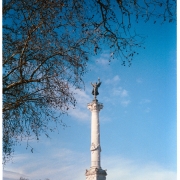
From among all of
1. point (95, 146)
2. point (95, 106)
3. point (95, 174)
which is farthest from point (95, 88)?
point (95, 174)

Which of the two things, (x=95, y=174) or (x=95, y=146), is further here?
(x=95, y=146)

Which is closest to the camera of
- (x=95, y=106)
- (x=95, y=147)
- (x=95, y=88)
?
(x=95, y=147)

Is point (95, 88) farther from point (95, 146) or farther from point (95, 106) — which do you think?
point (95, 146)

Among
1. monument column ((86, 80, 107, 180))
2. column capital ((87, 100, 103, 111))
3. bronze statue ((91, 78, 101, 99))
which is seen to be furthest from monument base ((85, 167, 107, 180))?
bronze statue ((91, 78, 101, 99))

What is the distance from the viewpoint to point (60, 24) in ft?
11.3

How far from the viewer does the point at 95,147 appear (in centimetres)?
1619

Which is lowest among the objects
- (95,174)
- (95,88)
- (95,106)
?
(95,174)

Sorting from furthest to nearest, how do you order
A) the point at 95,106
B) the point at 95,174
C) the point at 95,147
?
1. the point at 95,106
2. the point at 95,147
3. the point at 95,174

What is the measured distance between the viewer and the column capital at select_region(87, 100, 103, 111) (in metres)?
17.1

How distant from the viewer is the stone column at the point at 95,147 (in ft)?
50.5

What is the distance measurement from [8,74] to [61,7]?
32.4 inches

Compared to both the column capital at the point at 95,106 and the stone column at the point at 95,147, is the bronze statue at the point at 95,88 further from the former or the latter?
the column capital at the point at 95,106

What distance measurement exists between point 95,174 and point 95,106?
3374mm

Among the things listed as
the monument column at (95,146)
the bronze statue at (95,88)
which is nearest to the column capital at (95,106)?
the monument column at (95,146)
